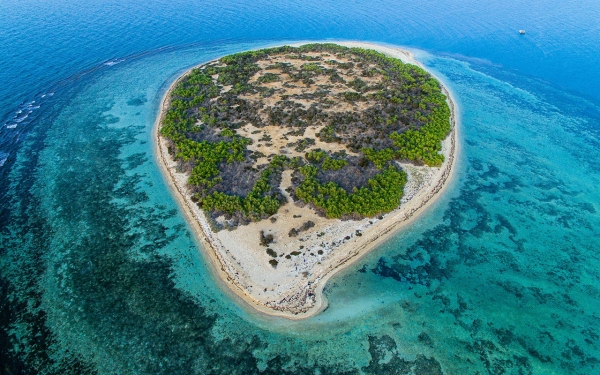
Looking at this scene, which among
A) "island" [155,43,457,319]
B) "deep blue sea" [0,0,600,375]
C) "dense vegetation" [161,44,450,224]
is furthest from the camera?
"dense vegetation" [161,44,450,224]

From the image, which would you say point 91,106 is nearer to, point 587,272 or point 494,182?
point 494,182

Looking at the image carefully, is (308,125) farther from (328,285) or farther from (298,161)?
(328,285)

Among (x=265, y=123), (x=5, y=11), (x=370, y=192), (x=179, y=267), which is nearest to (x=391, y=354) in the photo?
(x=370, y=192)

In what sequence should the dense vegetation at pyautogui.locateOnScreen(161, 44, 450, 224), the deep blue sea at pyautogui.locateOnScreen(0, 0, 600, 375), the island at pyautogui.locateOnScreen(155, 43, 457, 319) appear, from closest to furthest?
the deep blue sea at pyautogui.locateOnScreen(0, 0, 600, 375), the island at pyautogui.locateOnScreen(155, 43, 457, 319), the dense vegetation at pyautogui.locateOnScreen(161, 44, 450, 224)

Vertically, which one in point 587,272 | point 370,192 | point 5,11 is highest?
point 5,11

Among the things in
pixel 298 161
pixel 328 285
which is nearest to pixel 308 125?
pixel 298 161
